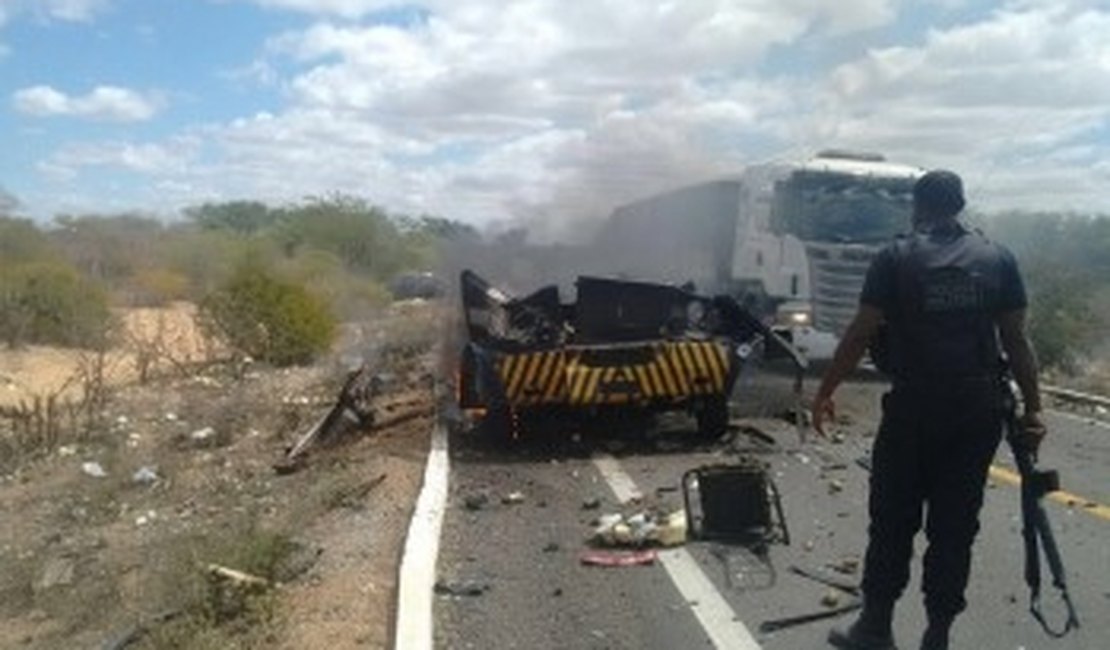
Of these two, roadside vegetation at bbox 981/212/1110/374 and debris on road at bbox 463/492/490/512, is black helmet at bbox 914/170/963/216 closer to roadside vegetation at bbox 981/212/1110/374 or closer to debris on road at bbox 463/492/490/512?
debris on road at bbox 463/492/490/512

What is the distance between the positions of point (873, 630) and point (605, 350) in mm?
6089

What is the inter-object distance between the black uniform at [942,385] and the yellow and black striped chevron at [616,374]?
19.7 ft

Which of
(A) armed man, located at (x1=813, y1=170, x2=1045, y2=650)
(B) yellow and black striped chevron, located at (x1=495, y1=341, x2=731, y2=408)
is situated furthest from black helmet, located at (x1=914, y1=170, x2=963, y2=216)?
(B) yellow and black striped chevron, located at (x1=495, y1=341, x2=731, y2=408)

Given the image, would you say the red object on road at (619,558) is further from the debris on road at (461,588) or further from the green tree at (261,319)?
the green tree at (261,319)

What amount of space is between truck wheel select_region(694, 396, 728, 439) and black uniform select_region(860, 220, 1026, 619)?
640 cm

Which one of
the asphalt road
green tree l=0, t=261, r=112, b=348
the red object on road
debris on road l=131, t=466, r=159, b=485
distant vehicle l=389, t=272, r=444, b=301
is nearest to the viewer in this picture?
the asphalt road

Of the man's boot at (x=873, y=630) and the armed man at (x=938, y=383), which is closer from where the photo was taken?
the armed man at (x=938, y=383)

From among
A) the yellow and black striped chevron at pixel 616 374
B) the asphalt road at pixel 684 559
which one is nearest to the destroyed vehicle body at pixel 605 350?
the yellow and black striped chevron at pixel 616 374

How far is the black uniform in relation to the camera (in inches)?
213

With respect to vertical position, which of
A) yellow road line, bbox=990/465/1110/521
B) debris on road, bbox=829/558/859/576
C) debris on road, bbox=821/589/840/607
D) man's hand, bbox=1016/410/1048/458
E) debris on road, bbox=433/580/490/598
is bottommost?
yellow road line, bbox=990/465/1110/521

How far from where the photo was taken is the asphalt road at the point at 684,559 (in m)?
6.26

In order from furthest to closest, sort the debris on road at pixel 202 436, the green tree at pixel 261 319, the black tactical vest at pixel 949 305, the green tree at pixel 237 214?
the green tree at pixel 237 214 < the green tree at pixel 261 319 < the debris on road at pixel 202 436 < the black tactical vest at pixel 949 305

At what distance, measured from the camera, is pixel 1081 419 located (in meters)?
15.6

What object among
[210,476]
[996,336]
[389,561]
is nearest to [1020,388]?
[996,336]
